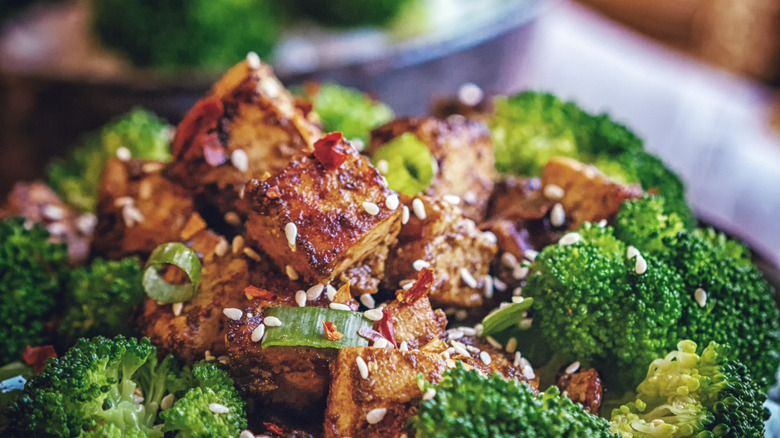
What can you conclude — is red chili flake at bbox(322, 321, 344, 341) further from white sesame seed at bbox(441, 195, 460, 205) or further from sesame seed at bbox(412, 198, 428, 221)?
white sesame seed at bbox(441, 195, 460, 205)

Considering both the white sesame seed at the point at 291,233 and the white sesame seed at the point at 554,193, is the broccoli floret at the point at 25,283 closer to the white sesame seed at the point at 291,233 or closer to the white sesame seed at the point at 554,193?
the white sesame seed at the point at 291,233

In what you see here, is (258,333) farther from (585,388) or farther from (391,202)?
(585,388)

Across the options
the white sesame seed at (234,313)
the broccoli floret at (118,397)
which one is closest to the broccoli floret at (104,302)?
the broccoli floret at (118,397)

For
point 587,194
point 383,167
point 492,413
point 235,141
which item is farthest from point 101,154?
point 492,413

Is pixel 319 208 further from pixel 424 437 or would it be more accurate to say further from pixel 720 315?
pixel 720 315

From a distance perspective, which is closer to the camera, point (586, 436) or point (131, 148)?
point (586, 436)

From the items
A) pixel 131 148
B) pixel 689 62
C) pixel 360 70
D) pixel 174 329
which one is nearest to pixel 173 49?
pixel 360 70
